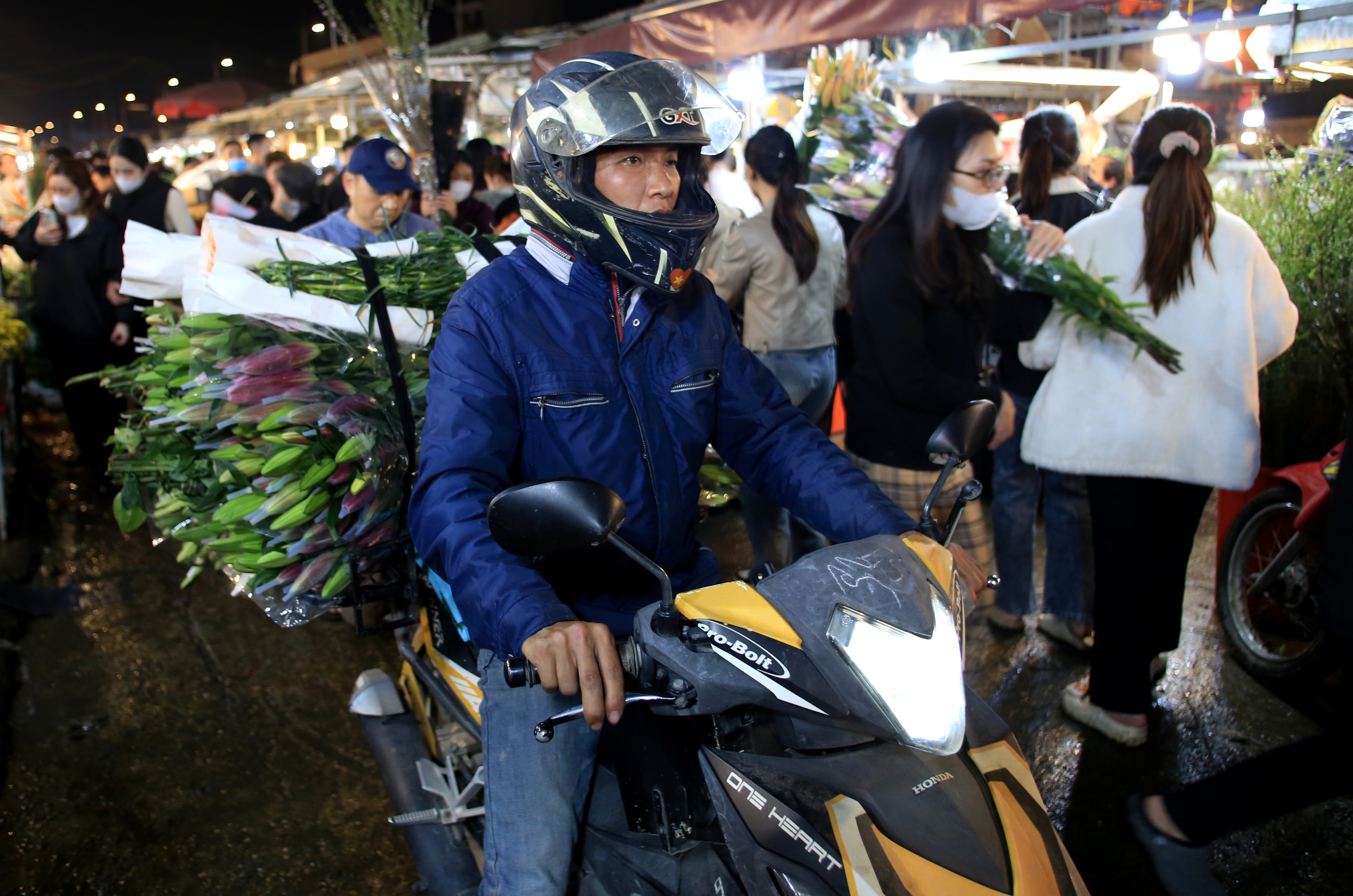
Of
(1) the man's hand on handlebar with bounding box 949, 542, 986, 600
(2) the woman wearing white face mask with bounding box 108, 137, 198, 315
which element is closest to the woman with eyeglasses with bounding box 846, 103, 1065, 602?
(1) the man's hand on handlebar with bounding box 949, 542, 986, 600

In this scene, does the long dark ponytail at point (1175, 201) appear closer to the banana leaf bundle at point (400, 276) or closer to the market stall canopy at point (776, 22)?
the market stall canopy at point (776, 22)

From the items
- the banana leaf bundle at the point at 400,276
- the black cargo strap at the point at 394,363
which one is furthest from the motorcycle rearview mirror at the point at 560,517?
the banana leaf bundle at the point at 400,276

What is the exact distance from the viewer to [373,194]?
14.4ft

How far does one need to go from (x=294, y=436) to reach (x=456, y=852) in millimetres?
1211

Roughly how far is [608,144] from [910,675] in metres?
1.17

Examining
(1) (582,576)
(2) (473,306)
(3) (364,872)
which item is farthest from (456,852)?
(2) (473,306)

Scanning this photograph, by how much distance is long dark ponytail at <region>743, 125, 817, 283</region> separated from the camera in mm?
4344

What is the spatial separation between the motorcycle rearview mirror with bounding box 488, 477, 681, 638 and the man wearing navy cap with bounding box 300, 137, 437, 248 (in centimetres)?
323

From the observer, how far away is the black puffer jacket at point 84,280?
6.71m

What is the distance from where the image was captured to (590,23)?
484 inches

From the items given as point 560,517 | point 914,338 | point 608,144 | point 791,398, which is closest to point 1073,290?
point 914,338

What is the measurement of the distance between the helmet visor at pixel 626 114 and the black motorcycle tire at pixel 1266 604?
309cm

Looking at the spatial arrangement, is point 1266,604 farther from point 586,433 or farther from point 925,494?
point 586,433

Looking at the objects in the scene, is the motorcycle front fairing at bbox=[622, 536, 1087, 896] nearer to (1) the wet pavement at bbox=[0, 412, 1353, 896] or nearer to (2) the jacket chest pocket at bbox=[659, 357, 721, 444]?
(2) the jacket chest pocket at bbox=[659, 357, 721, 444]
